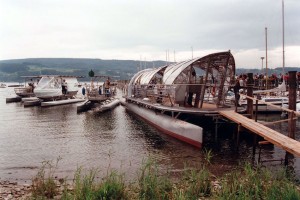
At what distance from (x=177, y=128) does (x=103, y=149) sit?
551 centimetres

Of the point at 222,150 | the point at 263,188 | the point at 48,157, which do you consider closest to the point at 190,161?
the point at 222,150

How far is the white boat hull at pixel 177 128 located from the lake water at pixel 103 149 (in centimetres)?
52

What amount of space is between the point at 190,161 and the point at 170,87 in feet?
28.5

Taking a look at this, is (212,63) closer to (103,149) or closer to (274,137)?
(103,149)

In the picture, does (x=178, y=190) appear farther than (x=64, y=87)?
No

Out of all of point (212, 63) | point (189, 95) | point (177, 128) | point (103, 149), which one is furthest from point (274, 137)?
point (212, 63)

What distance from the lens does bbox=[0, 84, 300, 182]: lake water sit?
15.6 metres

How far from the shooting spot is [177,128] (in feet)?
70.6

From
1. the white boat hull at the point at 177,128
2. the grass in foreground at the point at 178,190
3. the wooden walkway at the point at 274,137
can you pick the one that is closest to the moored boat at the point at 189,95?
the white boat hull at the point at 177,128

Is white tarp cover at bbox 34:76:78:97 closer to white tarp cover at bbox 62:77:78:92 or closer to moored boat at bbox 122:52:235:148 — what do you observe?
white tarp cover at bbox 62:77:78:92

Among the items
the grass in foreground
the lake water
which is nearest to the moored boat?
the lake water

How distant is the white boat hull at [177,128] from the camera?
764 inches

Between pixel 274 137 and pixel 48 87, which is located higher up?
pixel 48 87

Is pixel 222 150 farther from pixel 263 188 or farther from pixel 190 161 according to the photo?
pixel 263 188
